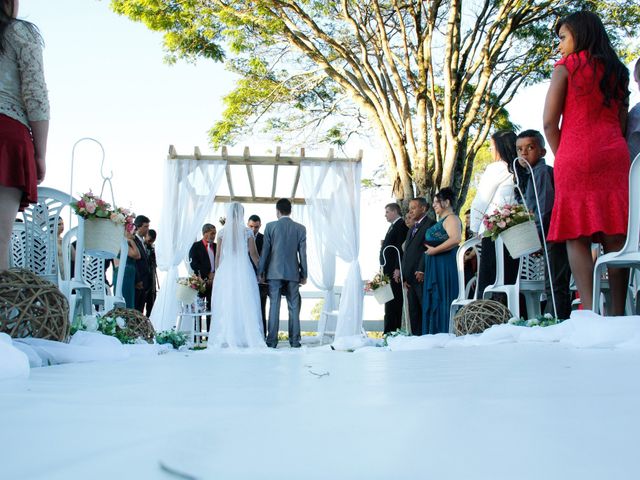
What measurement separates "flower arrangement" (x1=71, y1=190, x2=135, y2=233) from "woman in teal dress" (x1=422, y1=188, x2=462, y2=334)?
9.26 feet

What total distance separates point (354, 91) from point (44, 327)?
27.0ft

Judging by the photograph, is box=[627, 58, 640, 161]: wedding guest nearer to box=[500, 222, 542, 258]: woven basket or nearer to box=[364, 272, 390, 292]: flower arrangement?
box=[500, 222, 542, 258]: woven basket

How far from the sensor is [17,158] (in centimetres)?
300

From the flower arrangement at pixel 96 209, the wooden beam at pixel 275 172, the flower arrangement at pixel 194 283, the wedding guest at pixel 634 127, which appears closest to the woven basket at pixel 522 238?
the wedding guest at pixel 634 127

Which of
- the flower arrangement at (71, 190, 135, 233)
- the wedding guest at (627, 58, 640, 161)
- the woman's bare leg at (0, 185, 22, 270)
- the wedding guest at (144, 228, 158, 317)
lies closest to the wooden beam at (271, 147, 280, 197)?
the wedding guest at (144, 228, 158, 317)

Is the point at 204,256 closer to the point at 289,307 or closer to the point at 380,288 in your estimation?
the point at 289,307

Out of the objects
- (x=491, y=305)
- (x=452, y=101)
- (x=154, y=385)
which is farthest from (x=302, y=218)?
(x=154, y=385)

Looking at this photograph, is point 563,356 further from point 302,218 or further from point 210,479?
point 302,218

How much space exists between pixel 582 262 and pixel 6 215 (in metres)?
2.97

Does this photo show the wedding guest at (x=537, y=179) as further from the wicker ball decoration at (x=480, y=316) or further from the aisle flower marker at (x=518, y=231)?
the wicker ball decoration at (x=480, y=316)

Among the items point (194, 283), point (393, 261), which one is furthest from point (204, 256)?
point (393, 261)

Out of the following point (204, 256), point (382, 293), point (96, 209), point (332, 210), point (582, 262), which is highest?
point (332, 210)

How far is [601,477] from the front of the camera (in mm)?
685

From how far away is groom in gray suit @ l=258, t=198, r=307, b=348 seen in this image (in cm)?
820
